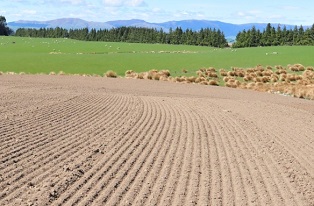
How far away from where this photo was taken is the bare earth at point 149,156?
896 cm

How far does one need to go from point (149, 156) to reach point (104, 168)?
168cm

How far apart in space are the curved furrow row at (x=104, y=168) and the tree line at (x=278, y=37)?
9762cm

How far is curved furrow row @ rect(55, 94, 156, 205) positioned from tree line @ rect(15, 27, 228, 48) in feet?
373

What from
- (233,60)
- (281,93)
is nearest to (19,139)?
(281,93)

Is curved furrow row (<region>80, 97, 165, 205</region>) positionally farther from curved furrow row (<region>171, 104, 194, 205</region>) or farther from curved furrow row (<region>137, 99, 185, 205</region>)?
curved furrow row (<region>171, 104, 194, 205</region>)

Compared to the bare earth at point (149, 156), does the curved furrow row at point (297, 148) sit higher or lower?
lower

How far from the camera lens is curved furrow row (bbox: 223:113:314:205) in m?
9.40

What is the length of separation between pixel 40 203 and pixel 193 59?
54.2 meters

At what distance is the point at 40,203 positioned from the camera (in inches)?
317

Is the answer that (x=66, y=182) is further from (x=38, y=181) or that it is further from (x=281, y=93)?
(x=281, y=93)

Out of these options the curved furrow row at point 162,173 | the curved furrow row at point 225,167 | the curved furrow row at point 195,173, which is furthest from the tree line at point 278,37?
the curved furrow row at point 162,173

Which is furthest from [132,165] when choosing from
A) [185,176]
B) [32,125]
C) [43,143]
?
[32,125]

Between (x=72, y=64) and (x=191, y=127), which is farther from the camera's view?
(x=72, y=64)

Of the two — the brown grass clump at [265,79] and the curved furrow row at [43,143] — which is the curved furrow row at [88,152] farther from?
the brown grass clump at [265,79]
